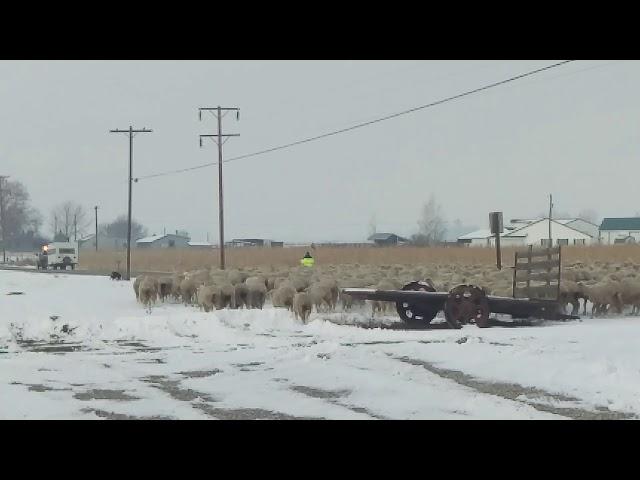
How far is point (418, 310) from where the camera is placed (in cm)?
2016

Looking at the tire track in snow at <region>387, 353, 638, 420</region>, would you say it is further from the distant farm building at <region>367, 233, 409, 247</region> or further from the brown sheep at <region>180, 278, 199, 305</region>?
the distant farm building at <region>367, 233, 409, 247</region>

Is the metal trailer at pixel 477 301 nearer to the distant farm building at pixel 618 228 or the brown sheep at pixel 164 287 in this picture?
the brown sheep at pixel 164 287

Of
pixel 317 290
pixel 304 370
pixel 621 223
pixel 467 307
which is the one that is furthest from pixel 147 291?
pixel 621 223

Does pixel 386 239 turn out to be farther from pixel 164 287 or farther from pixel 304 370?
pixel 304 370

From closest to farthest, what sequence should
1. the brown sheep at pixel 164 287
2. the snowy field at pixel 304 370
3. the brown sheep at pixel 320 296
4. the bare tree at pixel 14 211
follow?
the snowy field at pixel 304 370 < the brown sheep at pixel 320 296 < the brown sheep at pixel 164 287 < the bare tree at pixel 14 211

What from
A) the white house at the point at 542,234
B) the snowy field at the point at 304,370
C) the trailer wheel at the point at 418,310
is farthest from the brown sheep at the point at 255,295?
the white house at the point at 542,234

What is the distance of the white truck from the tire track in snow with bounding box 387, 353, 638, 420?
2684 inches

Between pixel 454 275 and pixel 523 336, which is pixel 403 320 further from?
pixel 454 275

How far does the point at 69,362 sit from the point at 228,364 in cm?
271

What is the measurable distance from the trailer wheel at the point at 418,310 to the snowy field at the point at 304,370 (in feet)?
6.93

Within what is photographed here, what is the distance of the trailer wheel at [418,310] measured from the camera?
19.8m

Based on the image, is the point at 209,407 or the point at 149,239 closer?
the point at 209,407

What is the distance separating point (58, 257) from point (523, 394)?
7142cm
